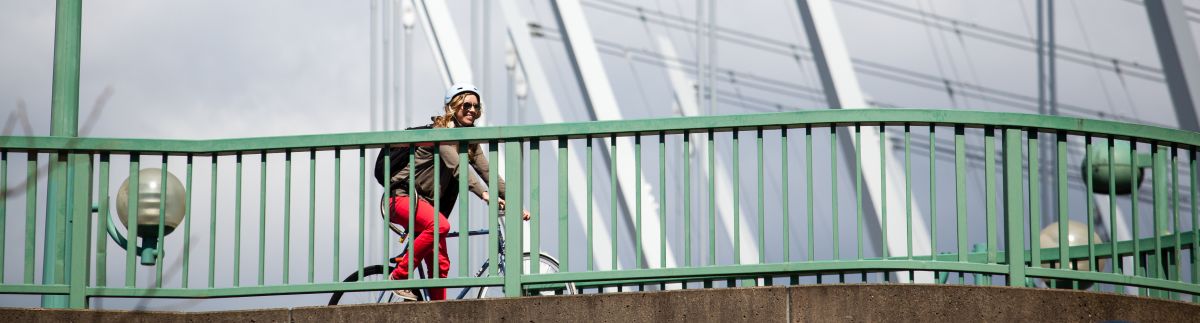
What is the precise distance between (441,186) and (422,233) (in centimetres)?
26

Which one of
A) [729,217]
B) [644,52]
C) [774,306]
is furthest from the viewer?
[644,52]

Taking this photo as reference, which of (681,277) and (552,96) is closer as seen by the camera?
(681,277)

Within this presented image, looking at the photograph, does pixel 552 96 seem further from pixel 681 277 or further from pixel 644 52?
pixel 681 277

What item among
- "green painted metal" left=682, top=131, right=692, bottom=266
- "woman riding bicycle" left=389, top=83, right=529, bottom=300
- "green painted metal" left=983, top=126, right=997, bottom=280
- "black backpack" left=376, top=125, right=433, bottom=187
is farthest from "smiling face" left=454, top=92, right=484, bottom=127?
"green painted metal" left=983, top=126, right=997, bottom=280

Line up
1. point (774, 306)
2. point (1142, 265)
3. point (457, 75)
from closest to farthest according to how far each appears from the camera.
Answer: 1. point (774, 306)
2. point (1142, 265)
3. point (457, 75)

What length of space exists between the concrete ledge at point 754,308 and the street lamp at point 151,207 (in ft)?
1.67

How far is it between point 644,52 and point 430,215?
1227 inches

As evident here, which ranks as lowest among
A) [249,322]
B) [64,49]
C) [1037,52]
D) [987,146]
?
[249,322]

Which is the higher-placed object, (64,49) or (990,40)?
(990,40)

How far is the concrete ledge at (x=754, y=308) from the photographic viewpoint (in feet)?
28.8

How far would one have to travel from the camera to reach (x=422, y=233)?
369 inches

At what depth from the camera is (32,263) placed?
9141 mm

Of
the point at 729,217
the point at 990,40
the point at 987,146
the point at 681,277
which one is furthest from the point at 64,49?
the point at 990,40

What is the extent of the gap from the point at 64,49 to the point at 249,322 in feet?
6.17
